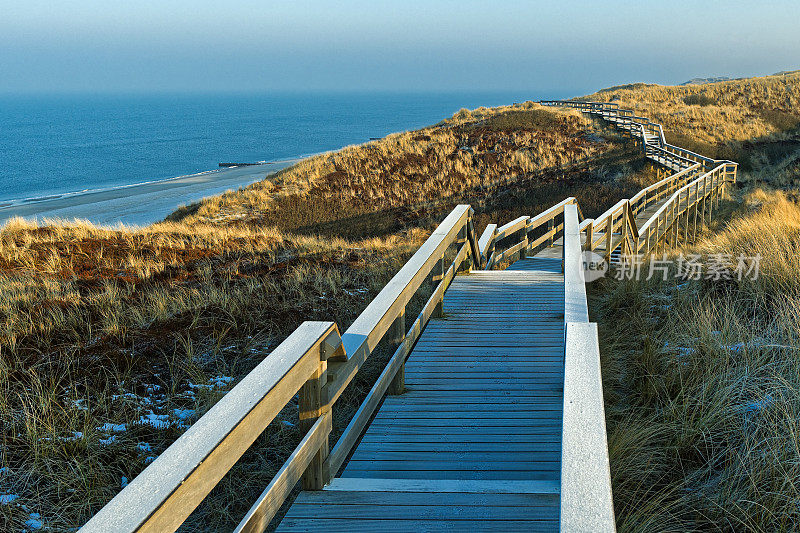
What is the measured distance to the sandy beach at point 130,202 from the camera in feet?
105

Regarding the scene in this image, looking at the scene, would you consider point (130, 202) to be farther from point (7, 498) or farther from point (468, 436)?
point (468, 436)

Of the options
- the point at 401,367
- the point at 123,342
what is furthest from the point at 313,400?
the point at 123,342

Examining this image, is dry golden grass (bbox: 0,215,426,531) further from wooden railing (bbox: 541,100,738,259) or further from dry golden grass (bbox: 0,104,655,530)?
wooden railing (bbox: 541,100,738,259)

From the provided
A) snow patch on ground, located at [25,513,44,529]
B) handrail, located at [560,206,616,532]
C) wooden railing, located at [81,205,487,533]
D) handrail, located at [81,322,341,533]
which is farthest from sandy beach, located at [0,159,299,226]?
handrail, located at [560,206,616,532]

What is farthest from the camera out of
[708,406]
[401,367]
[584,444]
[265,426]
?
[401,367]

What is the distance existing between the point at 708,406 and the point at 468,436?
151 centimetres

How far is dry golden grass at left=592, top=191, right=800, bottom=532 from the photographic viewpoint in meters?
2.93

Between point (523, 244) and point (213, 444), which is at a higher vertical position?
point (213, 444)

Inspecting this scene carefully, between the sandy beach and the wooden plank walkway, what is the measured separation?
25.3m

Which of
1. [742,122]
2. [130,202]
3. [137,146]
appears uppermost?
[137,146]

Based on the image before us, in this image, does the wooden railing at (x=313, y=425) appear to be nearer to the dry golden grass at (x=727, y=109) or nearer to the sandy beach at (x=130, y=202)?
the sandy beach at (x=130, y=202)

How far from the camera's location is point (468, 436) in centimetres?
405

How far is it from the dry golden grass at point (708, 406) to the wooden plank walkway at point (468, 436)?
46 cm

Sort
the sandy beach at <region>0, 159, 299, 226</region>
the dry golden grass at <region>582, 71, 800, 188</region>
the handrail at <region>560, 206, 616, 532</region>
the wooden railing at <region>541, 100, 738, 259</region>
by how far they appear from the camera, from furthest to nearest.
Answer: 1. the sandy beach at <region>0, 159, 299, 226</region>
2. the dry golden grass at <region>582, 71, 800, 188</region>
3. the wooden railing at <region>541, 100, 738, 259</region>
4. the handrail at <region>560, 206, 616, 532</region>
